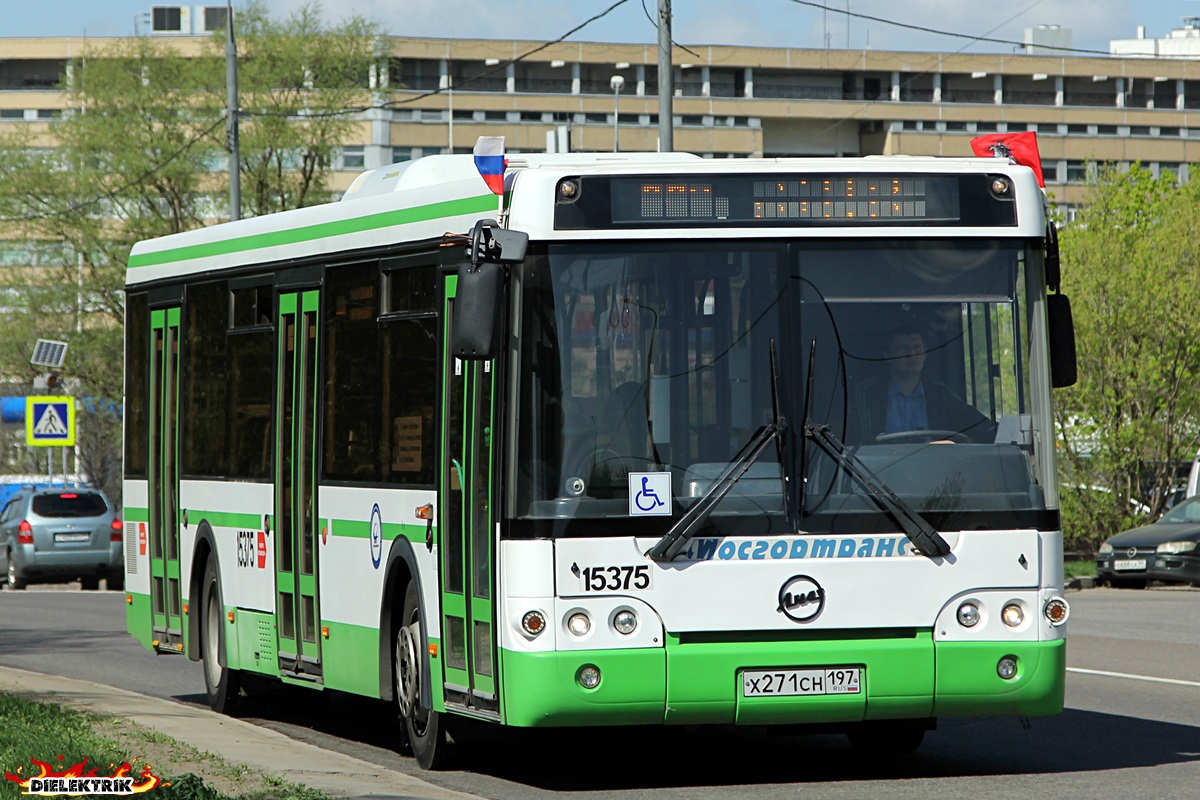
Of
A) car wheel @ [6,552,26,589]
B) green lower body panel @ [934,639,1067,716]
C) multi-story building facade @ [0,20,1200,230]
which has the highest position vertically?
multi-story building facade @ [0,20,1200,230]

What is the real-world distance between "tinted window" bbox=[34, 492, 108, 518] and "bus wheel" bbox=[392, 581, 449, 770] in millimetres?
23948

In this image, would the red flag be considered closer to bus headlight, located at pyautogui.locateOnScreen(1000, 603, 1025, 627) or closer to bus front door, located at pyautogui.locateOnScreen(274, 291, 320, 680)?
bus headlight, located at pyautogui.locateOnScreen(1000, 603, 1025, 627)

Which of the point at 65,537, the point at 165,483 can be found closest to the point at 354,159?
the point at 65,537

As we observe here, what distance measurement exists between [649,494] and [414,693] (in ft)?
7.12

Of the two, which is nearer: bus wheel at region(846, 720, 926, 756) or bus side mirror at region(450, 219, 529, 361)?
bus side mirror at region(450, 219, 529, 361)

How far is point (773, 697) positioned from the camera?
371 inches

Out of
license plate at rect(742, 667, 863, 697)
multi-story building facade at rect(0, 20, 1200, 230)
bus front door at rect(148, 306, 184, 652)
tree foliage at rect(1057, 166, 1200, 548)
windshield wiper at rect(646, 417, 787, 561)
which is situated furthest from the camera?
multi-story building facade at rect(0, 20, 1200, 230)

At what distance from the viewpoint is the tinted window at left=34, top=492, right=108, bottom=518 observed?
33.9 metres

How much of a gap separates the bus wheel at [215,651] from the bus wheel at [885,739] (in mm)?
4590

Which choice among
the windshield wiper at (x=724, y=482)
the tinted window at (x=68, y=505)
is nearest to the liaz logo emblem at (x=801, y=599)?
the windshield wiper at (x=724, y=482)

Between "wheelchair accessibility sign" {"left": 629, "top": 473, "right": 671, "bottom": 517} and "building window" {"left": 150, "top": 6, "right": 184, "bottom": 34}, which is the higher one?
"building window" {"left": 150, "top": 6, "right": 184, "bottom": 34}

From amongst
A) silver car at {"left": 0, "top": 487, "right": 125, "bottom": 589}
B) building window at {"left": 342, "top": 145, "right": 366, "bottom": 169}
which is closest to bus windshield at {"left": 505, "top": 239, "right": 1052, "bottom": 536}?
silver car at {"left": 0, "top": 487, "right": 125, "bottom": 589}

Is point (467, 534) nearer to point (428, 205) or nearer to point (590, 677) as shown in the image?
point (590, 677)

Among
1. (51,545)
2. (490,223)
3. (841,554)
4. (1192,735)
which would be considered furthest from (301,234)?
(51,545)
